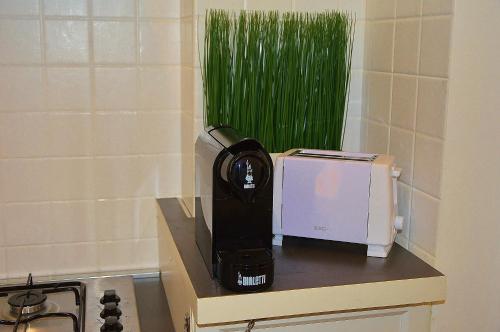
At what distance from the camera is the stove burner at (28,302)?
1450 mm

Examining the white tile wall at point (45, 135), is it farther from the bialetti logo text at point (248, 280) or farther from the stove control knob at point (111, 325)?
the bialetti logo text at point (248, 280)

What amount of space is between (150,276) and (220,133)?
0.71 metres

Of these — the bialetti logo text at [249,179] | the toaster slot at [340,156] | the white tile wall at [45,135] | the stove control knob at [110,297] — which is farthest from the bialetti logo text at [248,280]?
the white tile wall at [45,135]

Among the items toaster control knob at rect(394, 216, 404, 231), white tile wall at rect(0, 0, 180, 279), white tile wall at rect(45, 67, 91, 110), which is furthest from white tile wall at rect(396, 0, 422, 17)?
white tile wall at rect(45, 67, 91, 110)

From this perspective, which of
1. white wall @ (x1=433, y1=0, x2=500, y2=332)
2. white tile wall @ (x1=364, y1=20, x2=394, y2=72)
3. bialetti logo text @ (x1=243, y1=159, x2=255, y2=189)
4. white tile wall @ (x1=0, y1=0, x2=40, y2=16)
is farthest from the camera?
white tile wall @ (x1=0, y1=0, x2=40, y2=16)

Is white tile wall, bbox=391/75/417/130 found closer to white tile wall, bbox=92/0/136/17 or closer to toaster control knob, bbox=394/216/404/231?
toaster control knob, bbox=394/216/404/231

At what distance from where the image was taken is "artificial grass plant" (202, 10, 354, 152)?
145 centimetres

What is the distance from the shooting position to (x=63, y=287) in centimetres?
161

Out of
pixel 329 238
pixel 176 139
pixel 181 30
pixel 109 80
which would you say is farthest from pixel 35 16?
pixel 329 238

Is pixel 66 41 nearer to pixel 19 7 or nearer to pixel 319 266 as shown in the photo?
pixel 19 7

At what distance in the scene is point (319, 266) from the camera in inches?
48.7

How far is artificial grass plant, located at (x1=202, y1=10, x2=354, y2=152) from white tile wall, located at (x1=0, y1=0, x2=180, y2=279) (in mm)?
271

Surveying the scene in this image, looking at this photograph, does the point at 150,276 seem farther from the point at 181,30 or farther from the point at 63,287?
the point at 181,30

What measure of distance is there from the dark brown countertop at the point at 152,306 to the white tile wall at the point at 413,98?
0.61m
